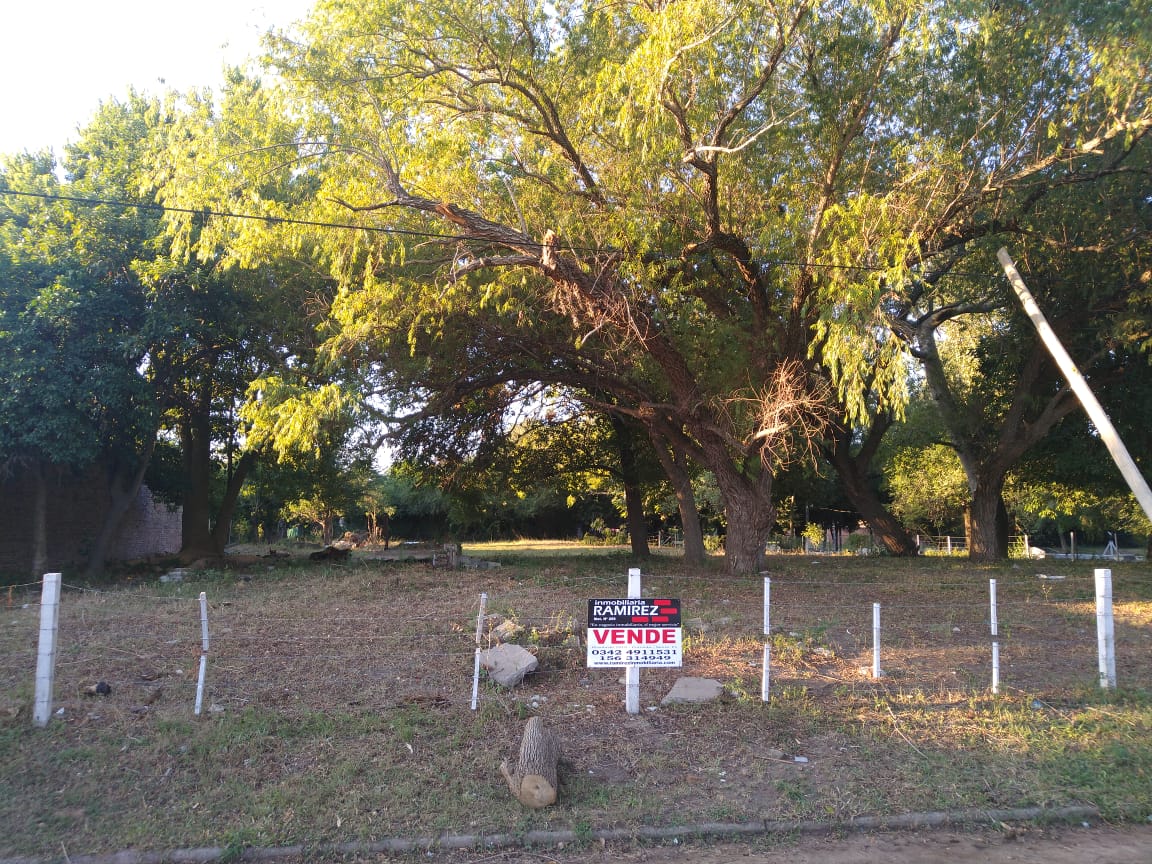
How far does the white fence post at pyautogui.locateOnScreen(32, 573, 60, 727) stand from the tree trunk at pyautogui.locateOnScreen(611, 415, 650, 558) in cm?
1570

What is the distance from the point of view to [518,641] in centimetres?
930

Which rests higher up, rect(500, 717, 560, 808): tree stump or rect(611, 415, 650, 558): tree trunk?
rect(611, 415, 650, 558): tree trunk

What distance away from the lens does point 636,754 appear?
20.9 feet

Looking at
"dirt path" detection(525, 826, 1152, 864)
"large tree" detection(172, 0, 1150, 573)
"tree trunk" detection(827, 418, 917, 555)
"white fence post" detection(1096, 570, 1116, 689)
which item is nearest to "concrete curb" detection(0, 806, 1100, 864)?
"dirt path" detection(525, 826, 1152, 864)

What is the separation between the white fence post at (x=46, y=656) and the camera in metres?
6.73

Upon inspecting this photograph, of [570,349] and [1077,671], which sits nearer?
[1077,671]

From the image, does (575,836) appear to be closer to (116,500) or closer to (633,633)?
(633,633)

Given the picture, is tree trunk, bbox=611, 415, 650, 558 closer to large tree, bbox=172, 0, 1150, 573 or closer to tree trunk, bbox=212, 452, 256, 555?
large tree, bbox=172, 0, 1150, 573

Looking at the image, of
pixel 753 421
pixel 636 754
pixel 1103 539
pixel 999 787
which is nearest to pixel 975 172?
pixel 753 421

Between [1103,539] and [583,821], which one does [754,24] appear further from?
[1103,539]

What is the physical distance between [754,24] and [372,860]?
11.6 meters

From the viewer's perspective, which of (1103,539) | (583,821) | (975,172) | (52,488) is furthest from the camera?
(1103,539)

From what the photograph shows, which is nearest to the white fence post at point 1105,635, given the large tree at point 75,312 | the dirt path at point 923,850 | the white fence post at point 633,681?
the dirt path at point 923,850

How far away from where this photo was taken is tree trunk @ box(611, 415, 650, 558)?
2212 centimetres
